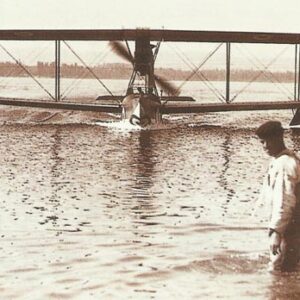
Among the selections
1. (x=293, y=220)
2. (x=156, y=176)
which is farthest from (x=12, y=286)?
(x=156, y=176)

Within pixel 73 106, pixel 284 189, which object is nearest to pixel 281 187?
pixel 284 189

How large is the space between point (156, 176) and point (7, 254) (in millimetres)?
7370

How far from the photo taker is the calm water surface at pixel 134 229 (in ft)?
20.5

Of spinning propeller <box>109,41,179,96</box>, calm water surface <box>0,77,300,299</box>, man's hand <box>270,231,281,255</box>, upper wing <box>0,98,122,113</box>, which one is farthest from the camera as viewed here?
upper wing <box>0,98,122,113</box>

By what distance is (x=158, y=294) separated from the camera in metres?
6.00

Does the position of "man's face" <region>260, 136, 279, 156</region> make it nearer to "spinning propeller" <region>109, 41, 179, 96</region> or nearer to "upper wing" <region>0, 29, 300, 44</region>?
"upper wing" <region>0, 29, 300, 44</region>

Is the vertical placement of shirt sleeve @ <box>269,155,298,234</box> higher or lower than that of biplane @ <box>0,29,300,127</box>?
lower

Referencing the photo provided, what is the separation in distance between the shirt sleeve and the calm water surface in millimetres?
619

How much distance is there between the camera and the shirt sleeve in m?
5.78

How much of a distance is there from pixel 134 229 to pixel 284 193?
341cm

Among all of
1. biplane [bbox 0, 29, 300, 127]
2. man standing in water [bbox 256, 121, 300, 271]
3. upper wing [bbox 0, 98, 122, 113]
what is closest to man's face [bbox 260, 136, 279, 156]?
man standing in water [bbox 256, 121, 300, 271]

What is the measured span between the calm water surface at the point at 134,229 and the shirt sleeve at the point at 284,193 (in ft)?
2.03

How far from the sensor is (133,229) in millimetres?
8883

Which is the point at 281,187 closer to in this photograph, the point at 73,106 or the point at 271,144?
the point at 271,144
